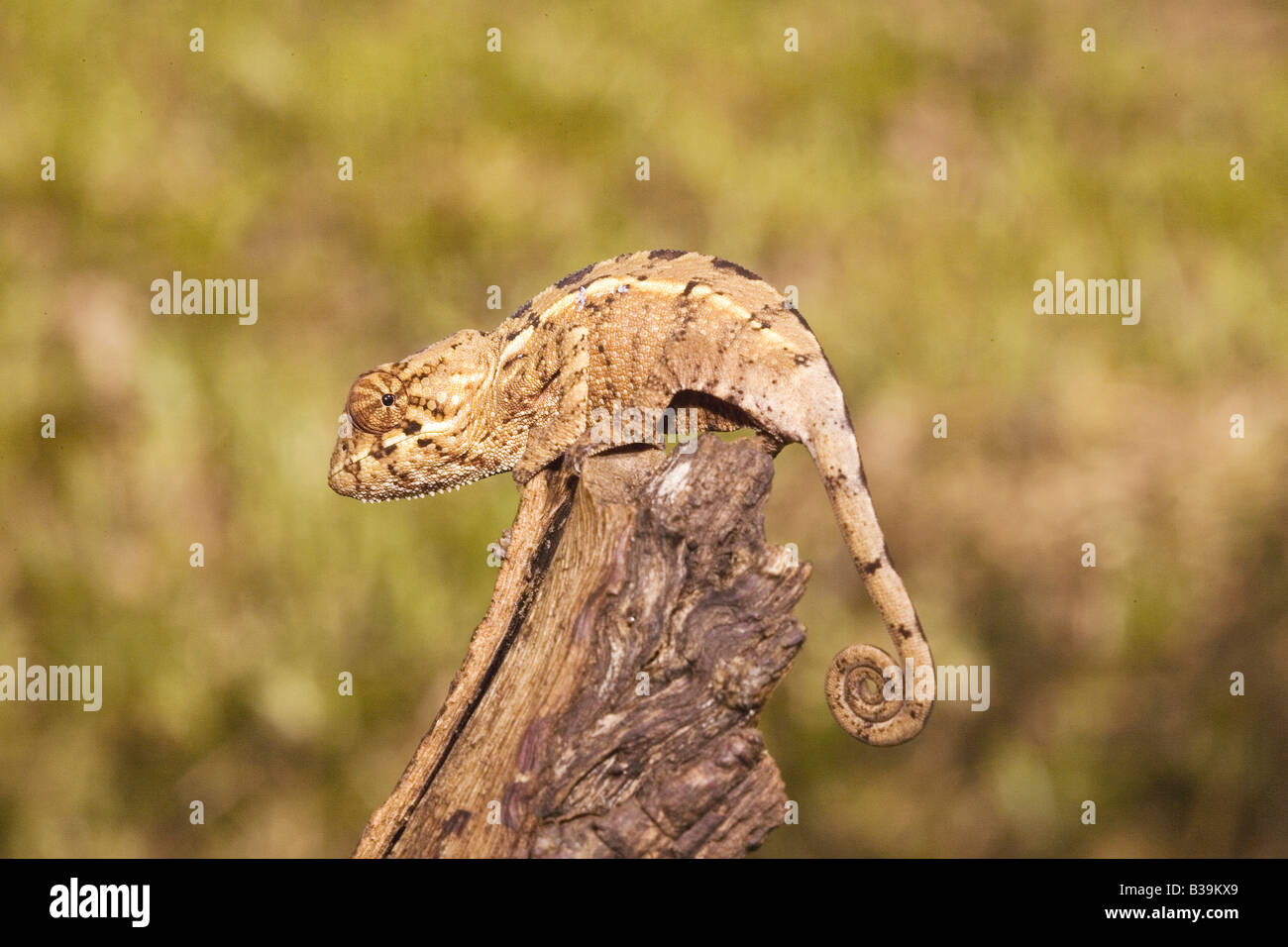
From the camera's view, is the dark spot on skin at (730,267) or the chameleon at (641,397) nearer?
the chameleon at (641,397)

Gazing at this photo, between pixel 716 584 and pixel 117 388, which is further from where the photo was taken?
pixel 117 388

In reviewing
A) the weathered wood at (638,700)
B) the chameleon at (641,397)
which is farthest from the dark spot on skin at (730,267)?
the weathered wood at (638,700)

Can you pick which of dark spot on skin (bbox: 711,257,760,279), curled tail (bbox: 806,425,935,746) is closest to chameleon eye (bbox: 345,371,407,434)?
dark spot on skin (bbox: 711,257,760,279)

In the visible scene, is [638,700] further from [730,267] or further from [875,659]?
[730,267]

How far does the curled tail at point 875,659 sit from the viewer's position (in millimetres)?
2613

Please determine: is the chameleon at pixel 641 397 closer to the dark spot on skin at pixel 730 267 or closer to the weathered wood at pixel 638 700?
the dark spot on skin at pixel 730 267

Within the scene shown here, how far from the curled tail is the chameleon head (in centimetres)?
99

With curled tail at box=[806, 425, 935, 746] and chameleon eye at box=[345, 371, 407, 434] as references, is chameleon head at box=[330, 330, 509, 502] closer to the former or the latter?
chameleon eye at box=[345, 371, 407, 434]

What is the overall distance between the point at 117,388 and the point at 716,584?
135 inches

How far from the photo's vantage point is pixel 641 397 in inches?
117

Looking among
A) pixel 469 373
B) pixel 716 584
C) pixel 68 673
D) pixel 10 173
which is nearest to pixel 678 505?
pixel 716 584

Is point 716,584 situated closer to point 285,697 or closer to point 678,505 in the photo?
point 678,505

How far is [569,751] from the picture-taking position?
7.76 ft

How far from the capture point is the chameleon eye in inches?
117
